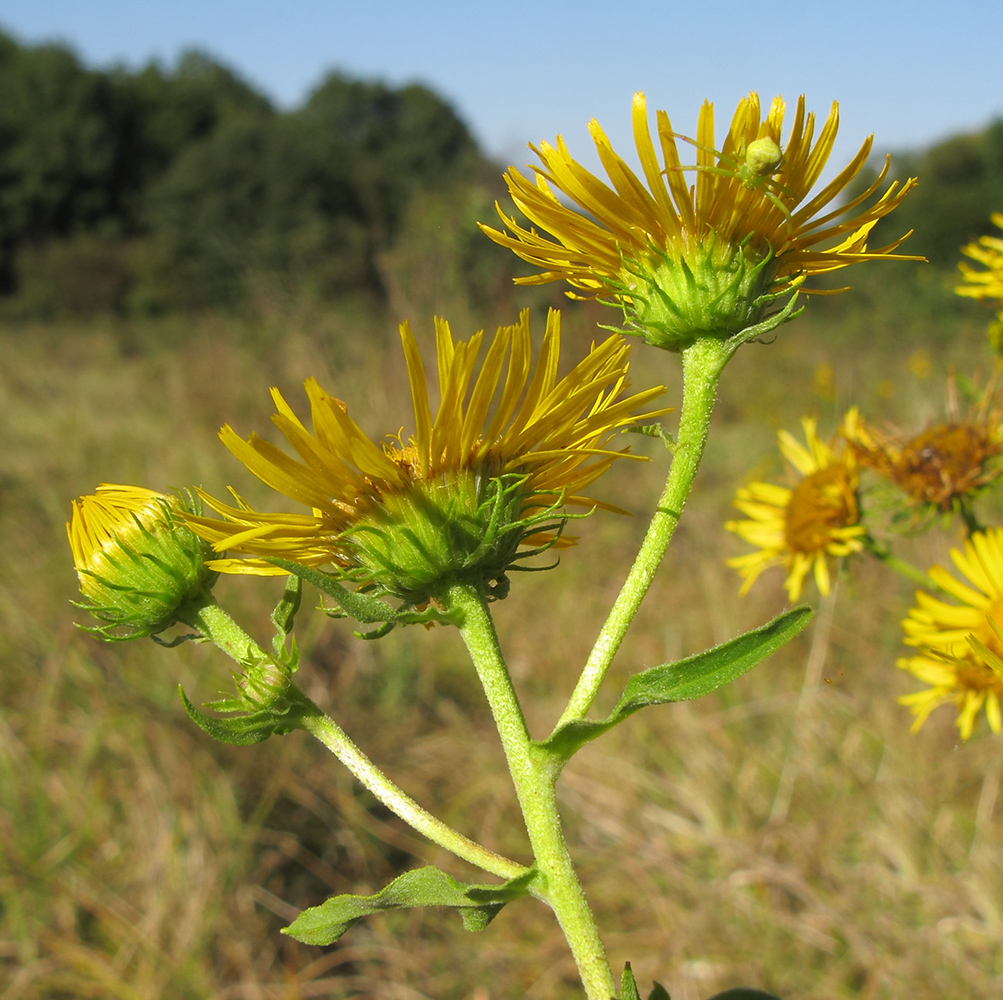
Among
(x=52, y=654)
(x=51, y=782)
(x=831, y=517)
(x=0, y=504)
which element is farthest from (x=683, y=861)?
(x=0, y=504)

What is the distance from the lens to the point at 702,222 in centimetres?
114

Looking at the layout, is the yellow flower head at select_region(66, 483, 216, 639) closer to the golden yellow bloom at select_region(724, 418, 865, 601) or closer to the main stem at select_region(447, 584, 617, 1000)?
the main stem at select_region(447, 584, 617, 1000)

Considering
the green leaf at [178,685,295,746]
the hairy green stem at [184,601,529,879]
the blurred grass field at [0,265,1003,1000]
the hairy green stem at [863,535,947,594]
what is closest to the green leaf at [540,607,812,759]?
the hairy green stem at [184,601,529,879]

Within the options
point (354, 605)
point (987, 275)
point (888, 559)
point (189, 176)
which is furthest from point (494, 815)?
point (189, 176)

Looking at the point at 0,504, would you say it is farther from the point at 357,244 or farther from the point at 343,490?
the point at 357,244

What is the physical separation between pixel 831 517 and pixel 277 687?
5.62ft

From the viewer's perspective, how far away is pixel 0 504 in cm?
828

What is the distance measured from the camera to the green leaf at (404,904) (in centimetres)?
96

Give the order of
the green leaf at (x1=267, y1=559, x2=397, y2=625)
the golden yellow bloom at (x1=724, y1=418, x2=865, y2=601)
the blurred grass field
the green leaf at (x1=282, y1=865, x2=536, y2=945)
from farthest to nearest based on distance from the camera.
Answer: the blurred grass field → the golden yellow bloom at (x1=724, y1=418, x2=865, y2=601) → the green leaf at (x1=282, y1=865, x2=536, y2=945) → the green leaf at (x1=267, y1=559, x2=397, y2=625)

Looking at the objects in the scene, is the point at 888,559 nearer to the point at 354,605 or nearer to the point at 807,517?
the point at 807,517

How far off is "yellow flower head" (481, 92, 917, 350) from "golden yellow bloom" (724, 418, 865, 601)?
3.75 feet

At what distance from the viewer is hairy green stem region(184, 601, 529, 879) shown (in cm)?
100

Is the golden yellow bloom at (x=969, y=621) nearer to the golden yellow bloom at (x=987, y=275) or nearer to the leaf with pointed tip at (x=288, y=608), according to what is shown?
the golden yellow bloom at (x=987, y=275)

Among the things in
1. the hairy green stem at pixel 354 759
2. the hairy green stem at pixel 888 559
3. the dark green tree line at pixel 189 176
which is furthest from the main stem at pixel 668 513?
the dark green tree line at pixel 189 176
